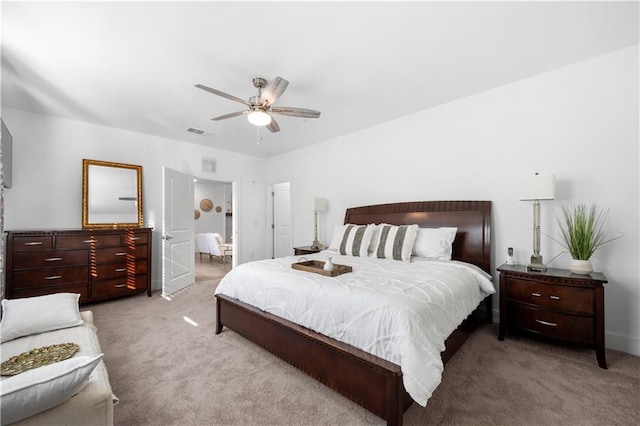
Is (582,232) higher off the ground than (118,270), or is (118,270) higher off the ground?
(582,232)

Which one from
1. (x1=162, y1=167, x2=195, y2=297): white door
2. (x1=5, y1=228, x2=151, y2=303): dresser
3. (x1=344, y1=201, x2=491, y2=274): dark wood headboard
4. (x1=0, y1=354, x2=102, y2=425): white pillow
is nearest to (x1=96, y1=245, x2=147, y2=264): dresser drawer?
(x1=5, y1=228, x2=151, y2=303): dresser

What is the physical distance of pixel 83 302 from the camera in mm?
3725

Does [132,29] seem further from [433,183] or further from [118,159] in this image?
[433,183]

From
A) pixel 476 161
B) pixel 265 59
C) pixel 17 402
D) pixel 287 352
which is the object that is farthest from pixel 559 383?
pixel 265 59

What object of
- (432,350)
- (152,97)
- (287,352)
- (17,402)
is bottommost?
(287,352)

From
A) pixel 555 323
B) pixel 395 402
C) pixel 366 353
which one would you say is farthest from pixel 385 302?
pixel 555 323

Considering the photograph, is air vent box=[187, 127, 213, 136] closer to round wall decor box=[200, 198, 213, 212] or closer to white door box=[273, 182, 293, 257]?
white door box=[273, 182, 293, 257]

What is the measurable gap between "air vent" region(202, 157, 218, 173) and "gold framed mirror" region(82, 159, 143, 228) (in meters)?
1.12

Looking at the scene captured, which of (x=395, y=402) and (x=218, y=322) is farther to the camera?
(x=218, y=322)

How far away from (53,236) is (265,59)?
11.2 feet

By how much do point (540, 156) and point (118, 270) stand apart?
5507 mm

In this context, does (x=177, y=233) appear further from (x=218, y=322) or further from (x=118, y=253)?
(x=218, y=322)

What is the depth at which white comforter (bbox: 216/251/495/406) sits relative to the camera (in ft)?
5.08

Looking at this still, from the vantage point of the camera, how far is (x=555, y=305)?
243 cm
